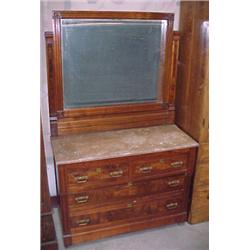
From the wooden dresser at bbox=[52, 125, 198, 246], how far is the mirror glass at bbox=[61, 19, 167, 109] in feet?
0.89

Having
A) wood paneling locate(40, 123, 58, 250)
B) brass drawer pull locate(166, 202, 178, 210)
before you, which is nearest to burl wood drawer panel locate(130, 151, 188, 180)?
brass drawer pull locate(166, 202, 178, 210)

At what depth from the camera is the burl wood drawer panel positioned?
1931 millimetres

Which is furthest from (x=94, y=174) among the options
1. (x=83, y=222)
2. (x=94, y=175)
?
(x=83, y=222)

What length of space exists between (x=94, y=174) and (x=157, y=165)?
42 cm

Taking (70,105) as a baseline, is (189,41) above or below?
above

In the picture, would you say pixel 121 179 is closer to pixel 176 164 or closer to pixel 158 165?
pixel 158 165

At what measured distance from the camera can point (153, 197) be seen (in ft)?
6.75

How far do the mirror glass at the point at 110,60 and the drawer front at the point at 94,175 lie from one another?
46cm

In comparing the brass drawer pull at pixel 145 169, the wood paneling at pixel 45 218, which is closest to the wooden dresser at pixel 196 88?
the brass drawer pull at pixel 145 169

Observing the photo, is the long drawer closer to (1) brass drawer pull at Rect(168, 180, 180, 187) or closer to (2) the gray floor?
(1) brass drawer pull at Rect(168, 180, 180, 187)
